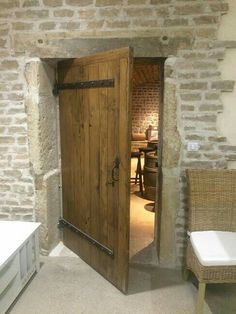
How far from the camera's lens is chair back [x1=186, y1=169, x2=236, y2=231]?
2488 millimetres

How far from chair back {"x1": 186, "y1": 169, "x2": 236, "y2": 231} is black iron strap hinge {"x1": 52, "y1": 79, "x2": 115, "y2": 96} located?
1055mm

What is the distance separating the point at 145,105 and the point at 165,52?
6.18m

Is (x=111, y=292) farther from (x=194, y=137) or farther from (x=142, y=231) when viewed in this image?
(x=194, y=137)

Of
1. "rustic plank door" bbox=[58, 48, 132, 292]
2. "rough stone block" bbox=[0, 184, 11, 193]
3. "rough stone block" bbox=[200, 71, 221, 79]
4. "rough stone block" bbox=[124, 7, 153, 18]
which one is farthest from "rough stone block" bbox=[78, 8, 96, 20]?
"rough stone block" bbox=[0, 184, 11, 193]

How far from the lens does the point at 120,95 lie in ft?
7.49

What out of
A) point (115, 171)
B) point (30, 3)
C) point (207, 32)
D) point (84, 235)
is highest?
point (30, 3)

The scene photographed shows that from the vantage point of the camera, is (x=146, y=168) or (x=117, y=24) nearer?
(x=117, y=24)

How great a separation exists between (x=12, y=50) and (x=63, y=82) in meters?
0.56

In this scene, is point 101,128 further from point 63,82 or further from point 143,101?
point 143,101

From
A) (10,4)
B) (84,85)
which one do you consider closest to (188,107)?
(84,85)

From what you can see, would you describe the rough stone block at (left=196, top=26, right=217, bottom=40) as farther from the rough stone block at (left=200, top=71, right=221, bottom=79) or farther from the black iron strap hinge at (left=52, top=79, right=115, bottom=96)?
the black iron strap hinge at (left=52, top=79, right=115, bottom=96)

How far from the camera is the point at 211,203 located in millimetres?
2500

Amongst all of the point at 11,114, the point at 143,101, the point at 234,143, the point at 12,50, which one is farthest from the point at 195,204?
the point at 143,101

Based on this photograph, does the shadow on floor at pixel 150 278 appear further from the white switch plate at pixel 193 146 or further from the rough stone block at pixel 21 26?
the rough stone block at pixel 21 26
